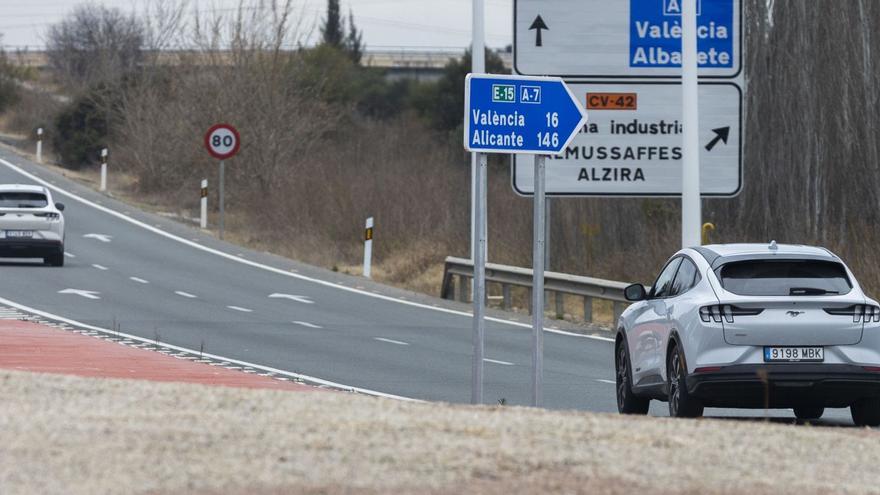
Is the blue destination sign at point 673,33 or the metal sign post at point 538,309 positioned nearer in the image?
the metal sign post at point 538,309

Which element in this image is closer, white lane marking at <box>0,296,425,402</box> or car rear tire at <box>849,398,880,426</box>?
car rear tire at <box>849,398,880,426</box>

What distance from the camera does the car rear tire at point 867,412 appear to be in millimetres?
13539

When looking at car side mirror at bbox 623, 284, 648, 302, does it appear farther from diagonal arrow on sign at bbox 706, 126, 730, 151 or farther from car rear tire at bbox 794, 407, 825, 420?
diagonal arrow on sign at bbox 706, 126, 730, 151

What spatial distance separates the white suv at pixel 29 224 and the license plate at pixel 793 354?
21851 millimetres

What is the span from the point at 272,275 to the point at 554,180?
23.8ft

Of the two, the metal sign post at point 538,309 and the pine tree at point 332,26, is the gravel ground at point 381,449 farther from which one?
the pine tree at point 332,26

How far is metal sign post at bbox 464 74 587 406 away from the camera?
12742 millimetres

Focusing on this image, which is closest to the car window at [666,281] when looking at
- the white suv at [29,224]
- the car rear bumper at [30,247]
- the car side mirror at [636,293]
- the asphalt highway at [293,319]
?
the car side mirror at [636,293]

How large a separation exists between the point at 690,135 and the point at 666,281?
849cm

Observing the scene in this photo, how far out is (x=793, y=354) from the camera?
13008mm

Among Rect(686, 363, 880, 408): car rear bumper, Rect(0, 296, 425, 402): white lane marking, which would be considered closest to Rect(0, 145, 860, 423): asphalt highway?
Rect(0, 296, 425, 402): white lane marking

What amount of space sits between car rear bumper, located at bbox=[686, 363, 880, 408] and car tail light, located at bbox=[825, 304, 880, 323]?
38cm

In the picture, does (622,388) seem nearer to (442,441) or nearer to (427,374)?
(427,374)

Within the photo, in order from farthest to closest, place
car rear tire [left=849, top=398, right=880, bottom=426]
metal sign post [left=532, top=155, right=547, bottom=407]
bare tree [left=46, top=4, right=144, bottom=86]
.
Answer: bare tree [left=46, top=4, right=144, bottom=86], car rear tire [left=849, top=398, right=880, bottom=426], metal sign post [left=532, top=155, right=547, bottom=407]
